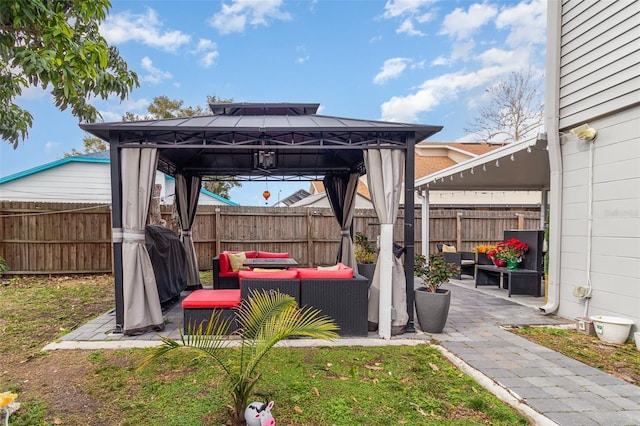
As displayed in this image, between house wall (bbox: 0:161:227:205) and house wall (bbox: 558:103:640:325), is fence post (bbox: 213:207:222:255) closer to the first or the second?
house wall (bbox: 0:161:227:205)

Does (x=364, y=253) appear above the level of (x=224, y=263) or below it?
above

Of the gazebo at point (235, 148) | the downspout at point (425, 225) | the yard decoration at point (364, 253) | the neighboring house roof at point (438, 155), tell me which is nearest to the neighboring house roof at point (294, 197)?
the neighboring house roof at point (438, 155)

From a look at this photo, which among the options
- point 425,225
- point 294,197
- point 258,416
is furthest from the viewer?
point 294,197

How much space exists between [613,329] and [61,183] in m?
13.0

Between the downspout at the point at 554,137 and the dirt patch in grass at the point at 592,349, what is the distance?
900mm

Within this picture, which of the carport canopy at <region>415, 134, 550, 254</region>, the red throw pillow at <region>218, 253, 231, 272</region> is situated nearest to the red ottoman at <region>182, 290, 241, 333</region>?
the red throw pillow at <region>218, 253, 231, 272</region>

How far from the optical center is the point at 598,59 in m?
4.29

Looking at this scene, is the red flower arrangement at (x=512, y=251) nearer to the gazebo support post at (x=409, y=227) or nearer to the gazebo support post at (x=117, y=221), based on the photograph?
the gazebo support post at (x=409, y=227)

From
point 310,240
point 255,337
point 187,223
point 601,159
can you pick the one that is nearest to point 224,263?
point 187,223

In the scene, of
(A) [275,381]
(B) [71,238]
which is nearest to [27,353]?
(A) [275,381]

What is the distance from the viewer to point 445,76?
39.7 ft

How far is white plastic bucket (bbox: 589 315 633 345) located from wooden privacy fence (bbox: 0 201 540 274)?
4760 millimetres

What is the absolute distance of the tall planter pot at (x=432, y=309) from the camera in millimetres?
4191

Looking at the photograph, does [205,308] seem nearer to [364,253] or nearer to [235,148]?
[235,148]
